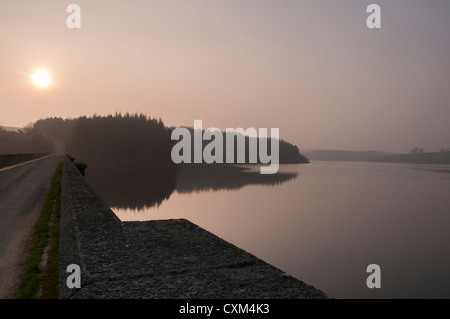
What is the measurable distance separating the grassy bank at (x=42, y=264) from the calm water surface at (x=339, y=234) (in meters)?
8.57

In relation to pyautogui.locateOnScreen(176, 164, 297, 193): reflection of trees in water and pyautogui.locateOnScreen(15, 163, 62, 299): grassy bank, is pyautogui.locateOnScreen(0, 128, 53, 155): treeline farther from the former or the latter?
pyautogui.locateOnScreen(15, 163, 62, 299): grassy bank

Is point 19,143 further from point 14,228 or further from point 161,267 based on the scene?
point 161,267

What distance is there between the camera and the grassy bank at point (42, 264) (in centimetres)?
486

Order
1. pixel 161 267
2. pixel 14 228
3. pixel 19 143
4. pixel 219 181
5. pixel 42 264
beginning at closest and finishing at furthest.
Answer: pixel 161 267 < pixel 42 264 < pixel 14 228 < pixel 219 181 < pixel 19 143

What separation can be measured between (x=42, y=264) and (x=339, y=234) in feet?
53.5

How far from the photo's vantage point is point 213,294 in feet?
12.4

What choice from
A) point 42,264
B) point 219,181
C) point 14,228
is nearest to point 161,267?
point 42,264

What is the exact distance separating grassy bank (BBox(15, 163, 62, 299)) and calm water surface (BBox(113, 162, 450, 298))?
857 centimetres

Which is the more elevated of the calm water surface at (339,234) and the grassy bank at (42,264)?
the grassy bank at (42,264)

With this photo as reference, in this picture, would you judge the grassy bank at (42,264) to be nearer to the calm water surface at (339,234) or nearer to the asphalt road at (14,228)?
the asphalt road at (14,228)

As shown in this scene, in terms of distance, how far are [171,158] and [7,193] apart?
102 meters

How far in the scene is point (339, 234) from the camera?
61.9 feet

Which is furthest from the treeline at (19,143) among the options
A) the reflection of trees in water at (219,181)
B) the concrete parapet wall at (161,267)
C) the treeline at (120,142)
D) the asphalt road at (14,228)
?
the concrete parapet wall at (161,267)
